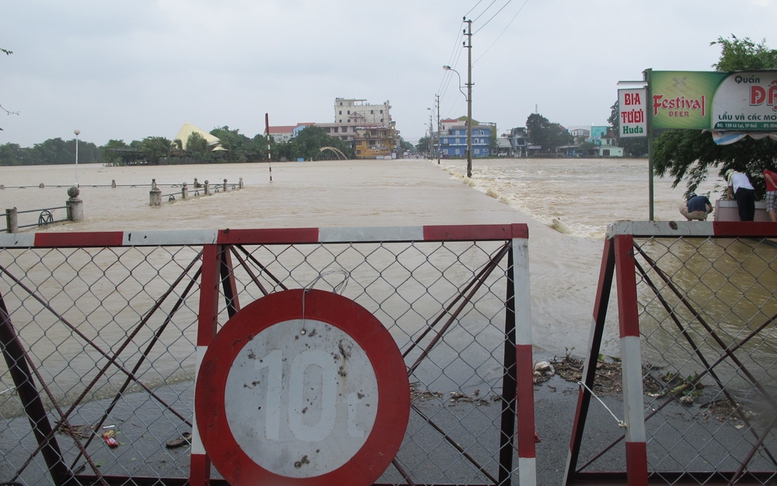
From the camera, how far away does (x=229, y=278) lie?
7.44ft

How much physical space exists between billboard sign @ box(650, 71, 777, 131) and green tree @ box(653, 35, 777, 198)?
114 centimetres

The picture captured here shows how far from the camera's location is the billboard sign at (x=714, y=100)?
8664 mm

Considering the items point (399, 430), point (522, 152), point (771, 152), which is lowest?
point (399, 430)

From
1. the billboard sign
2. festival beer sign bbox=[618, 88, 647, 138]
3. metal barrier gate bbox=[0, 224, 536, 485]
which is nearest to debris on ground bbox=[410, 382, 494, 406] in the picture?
metal barrier gate bbox=[0, 224, 536, 485]

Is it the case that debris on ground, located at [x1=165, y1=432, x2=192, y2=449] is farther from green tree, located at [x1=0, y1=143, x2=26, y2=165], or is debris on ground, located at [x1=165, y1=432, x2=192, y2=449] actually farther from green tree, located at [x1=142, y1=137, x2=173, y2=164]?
green tree, located at [x1=0, y1=143, x2=26, y2=165]

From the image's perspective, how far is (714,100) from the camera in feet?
29.0

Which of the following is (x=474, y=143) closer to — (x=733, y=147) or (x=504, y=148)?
(x=504, y=148)

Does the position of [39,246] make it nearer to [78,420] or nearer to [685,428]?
[78,420]

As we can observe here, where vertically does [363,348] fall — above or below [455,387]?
above

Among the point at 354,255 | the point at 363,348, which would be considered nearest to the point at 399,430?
the point at 363,348

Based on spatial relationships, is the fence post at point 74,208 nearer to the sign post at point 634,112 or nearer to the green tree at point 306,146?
the sign post at point 634,112

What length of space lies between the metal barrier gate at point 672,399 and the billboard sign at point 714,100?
170 inches

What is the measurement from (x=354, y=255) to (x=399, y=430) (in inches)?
319

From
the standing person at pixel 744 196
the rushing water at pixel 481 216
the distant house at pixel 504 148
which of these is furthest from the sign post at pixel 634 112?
the distant house at pixel 504 148
